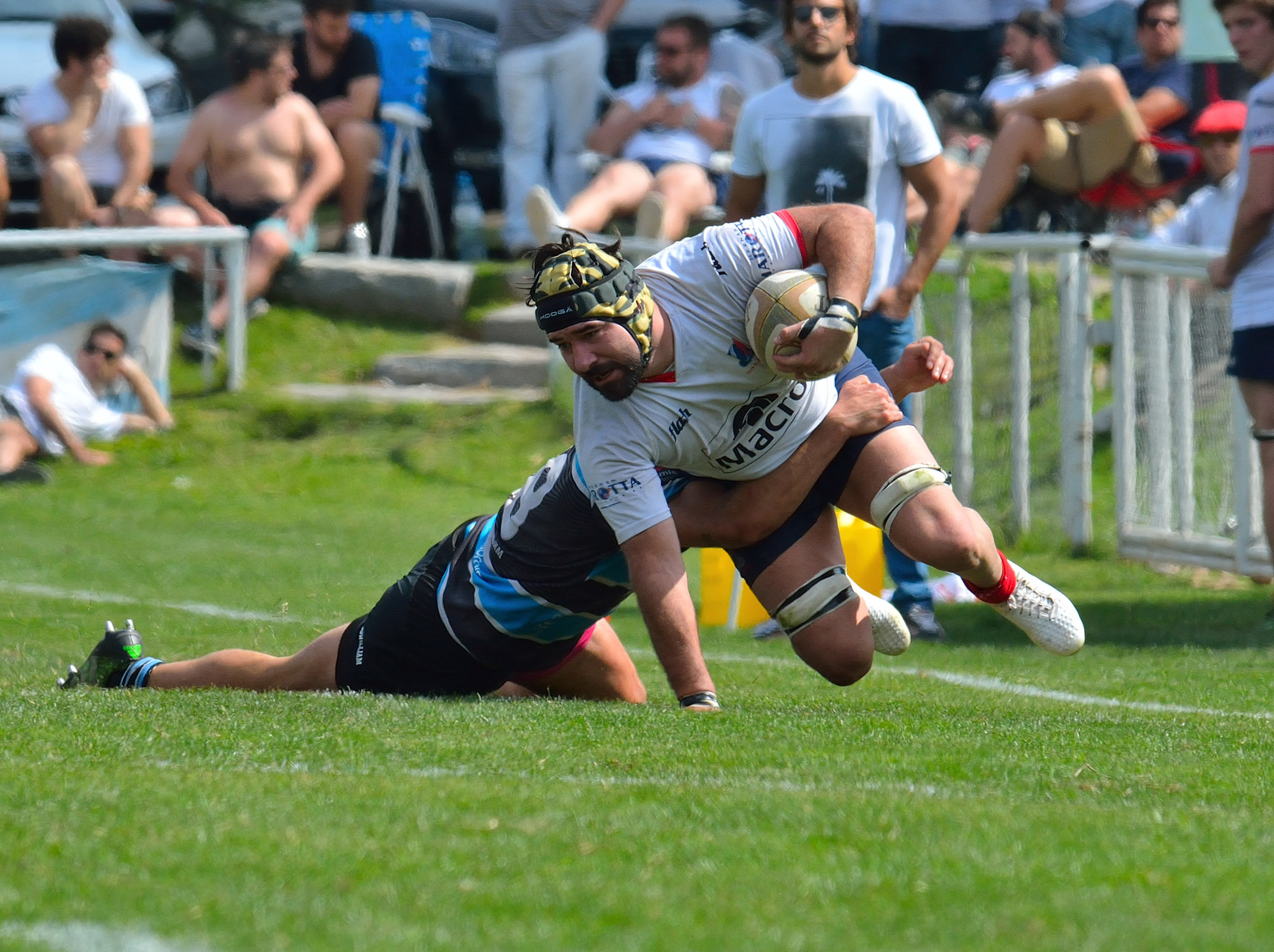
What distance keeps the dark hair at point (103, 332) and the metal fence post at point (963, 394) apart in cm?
564

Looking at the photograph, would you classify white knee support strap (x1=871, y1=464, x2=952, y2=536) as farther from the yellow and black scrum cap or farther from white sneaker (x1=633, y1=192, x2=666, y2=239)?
white sneaker (x1=633, y1=192, x2=666, y2=239)

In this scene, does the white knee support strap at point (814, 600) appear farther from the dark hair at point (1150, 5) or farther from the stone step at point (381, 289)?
the stone step at point (381, 289)

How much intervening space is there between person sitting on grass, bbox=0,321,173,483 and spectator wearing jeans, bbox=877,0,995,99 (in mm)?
6142

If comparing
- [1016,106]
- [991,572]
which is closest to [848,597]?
[991,572]

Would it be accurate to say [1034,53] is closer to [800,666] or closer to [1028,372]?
[1028,372]

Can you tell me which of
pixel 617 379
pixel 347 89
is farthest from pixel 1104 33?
pixel 617 379

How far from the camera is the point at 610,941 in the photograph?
2711 millimetres

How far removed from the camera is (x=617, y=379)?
16.2 ft

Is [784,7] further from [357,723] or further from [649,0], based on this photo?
[649,0]

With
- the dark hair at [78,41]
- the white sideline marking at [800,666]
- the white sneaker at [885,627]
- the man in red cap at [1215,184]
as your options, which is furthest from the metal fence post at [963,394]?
the dark hair at [78,41]

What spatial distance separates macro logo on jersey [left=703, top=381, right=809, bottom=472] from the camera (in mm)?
5254

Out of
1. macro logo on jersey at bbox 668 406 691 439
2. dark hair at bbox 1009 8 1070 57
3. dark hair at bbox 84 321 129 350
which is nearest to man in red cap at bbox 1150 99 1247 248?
dark hair at bbox 1009 8 1070 57

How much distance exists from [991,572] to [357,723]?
6.66ft

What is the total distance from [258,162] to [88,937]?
1126cm
